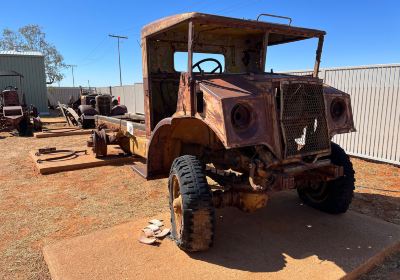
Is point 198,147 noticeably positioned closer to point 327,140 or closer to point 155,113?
point 155,113

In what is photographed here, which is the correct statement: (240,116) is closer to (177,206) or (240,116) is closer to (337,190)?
(177,206)

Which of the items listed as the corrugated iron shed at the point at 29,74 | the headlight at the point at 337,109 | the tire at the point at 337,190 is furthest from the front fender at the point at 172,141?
the corrugated iron shed at the point at 29,74

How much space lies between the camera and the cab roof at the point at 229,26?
11.0 ft

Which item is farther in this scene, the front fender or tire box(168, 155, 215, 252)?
the front fender

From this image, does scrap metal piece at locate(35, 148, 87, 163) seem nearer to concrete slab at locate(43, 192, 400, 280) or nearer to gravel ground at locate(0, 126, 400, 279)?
gravel ground at locate(0, 126, 400, 279)

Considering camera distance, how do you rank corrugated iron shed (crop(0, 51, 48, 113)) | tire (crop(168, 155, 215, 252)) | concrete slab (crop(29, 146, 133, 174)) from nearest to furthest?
tire (crop(168, 155, 215, 252)) < concrete slab (crop(29, 146, 133, 174)) < corrugated iron shed (crop(0, 51, 48, 113))

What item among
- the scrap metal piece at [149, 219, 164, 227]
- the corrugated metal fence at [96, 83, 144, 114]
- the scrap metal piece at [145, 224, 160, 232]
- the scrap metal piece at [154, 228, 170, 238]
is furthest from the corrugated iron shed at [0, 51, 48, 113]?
the scrap metal piece at [154, 228, 170, 238]

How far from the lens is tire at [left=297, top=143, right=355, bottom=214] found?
13.3 feet

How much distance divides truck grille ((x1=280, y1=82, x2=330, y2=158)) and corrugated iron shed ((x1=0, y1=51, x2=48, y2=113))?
21847mm

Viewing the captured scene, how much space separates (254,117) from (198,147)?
149cm

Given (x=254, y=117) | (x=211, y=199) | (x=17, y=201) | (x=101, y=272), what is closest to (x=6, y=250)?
(x=101, y=272)

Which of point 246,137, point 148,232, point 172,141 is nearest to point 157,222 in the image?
point 148,232

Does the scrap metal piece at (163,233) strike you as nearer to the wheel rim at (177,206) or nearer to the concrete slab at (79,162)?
the wheel rim at (177,206)

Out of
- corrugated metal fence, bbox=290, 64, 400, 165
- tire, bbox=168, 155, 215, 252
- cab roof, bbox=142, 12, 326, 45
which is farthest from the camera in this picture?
corrugated metal fence, bbox=290, 64, 400, 165
